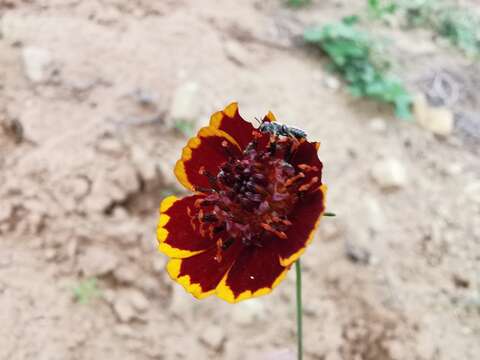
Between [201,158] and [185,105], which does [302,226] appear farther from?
[185,105]

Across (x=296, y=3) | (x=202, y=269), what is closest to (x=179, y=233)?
(x=202, y=269)

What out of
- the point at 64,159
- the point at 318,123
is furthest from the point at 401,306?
the point at 64,159

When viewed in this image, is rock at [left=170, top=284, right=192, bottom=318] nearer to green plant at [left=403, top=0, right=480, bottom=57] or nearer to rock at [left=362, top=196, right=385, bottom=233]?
rock at [left=362, top=196, right=385, bottom=233]

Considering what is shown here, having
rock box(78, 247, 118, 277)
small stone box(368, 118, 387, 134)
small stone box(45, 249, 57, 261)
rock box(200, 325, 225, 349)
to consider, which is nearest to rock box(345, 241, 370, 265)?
rock box(200, 325, 225, 349)

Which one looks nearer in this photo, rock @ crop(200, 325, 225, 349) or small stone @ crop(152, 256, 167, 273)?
rock @ crop(200, 325, 225, 349)

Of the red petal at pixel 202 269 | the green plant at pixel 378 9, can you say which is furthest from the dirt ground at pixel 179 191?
the red petal at pixel 202 269

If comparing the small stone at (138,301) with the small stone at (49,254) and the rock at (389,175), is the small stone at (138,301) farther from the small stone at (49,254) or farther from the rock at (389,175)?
the rock at (389,175)
